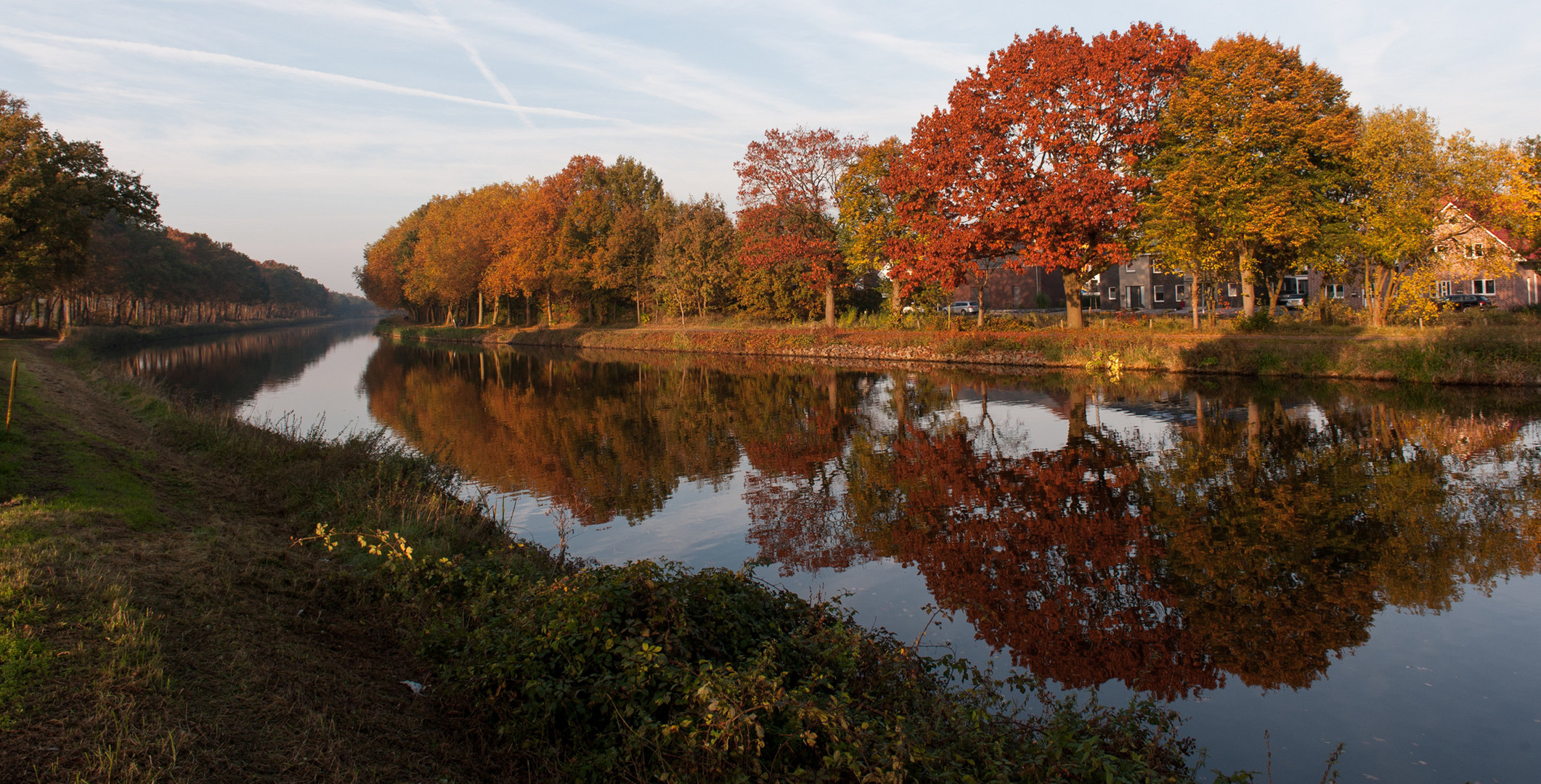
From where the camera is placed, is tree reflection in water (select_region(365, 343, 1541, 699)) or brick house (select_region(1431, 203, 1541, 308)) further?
brick house (select_region(1431, 203, 1541, 308))

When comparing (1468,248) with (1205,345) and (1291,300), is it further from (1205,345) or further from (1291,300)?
(1291,300)

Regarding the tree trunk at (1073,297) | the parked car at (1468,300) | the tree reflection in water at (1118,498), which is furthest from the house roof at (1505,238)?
the tree trunk at (1073,297)

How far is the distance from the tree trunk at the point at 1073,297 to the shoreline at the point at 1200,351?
771 mm

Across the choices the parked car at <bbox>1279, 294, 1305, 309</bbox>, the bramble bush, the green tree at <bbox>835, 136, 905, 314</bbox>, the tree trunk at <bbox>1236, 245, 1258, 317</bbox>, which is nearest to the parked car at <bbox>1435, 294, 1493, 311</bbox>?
the parked car at <bbox>1279, 294, 1305, 309</bbox>

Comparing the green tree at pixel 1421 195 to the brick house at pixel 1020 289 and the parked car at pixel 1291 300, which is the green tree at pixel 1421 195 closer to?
the parked car at pixel 1291 300

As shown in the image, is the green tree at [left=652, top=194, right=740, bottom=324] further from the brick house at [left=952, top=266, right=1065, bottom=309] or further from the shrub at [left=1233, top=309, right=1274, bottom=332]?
the shrub at [left=1233, top=309, right=1274, bottom=332]

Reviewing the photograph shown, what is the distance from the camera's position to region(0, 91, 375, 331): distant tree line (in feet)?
103

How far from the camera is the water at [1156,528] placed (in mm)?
6977

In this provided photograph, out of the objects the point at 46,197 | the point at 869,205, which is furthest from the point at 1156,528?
the point at 46,197

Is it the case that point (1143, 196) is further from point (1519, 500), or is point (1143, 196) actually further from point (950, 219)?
point (1519, 500)

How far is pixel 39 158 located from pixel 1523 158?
56523 millimetres

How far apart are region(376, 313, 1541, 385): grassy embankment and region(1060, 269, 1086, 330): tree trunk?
780 millimetres

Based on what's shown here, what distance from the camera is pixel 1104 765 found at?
14.0ft

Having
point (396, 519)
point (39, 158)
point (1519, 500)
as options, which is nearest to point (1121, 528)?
point (1519, 500)
